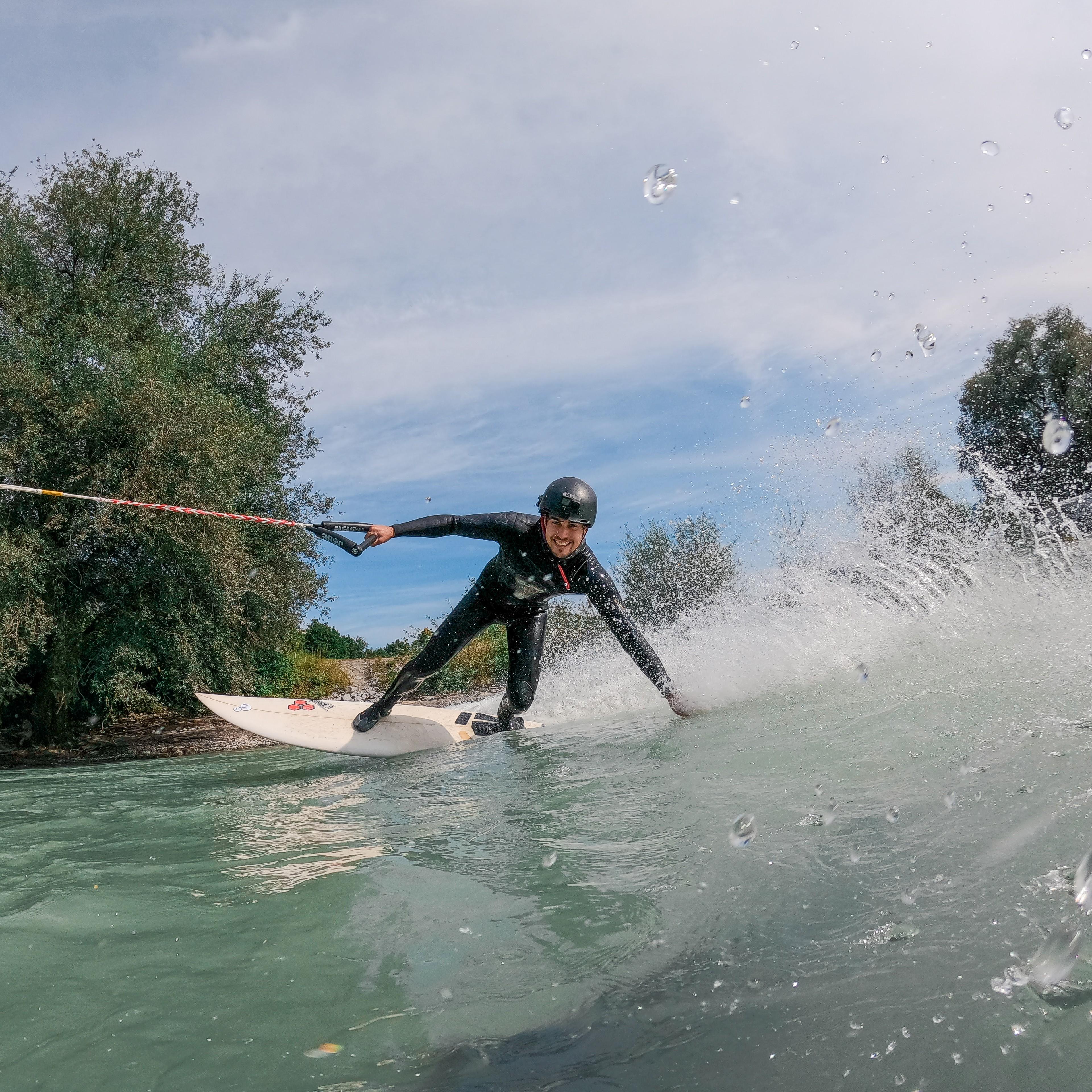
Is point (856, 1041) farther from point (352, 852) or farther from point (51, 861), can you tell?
point (51, 861)

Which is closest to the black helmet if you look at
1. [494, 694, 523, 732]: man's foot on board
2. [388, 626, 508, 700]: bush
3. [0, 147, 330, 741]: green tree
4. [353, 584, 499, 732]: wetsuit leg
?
[353, 584, 499, 732]: wetsuit leg

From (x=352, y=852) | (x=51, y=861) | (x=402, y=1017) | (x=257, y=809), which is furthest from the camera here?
(x=257, y=809)

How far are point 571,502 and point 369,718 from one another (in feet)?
10.4

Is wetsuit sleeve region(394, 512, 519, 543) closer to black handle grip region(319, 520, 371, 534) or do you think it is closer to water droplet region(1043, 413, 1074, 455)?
black handle grip region(319, 520, 371, 534)

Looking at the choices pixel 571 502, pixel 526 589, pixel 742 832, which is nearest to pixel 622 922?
pixel 742 832

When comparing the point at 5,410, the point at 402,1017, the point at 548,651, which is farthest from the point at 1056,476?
the point at 402,1017

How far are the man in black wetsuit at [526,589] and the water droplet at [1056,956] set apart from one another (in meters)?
4.47

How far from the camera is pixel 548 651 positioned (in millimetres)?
22469

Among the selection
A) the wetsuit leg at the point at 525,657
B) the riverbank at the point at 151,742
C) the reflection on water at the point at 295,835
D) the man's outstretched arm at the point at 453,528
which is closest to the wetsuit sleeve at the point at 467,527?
the man's outstretched arm at the point at 453,528

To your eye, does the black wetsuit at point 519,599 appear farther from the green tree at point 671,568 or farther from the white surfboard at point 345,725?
→ the green tree at point 671,568

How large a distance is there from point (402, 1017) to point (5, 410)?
16077 millimetres

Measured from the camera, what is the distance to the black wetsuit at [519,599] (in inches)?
263

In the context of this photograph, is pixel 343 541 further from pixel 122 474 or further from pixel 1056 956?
pixel 122 474

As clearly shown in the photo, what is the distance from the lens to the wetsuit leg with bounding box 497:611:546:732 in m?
7.58
